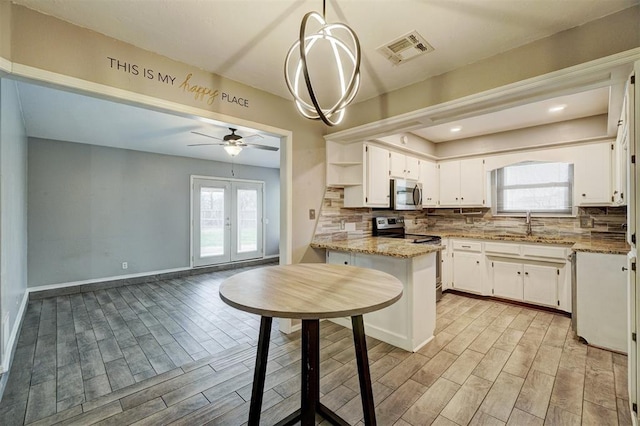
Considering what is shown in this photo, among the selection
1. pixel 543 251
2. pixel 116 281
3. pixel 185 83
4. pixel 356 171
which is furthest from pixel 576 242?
pixel 116 281

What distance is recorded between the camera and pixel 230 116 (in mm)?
2436

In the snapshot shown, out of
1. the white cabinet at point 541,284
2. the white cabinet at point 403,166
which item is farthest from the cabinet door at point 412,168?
the white cabinet at point 541,284

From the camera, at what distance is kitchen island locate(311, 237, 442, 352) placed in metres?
2.48

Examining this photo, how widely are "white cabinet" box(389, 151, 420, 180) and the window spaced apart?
1.37m

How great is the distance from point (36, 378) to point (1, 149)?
73.3 inches

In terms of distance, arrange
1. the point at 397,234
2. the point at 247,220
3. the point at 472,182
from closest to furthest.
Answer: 1. the point at 397,234
2. the point at 472,182
3. the point at 247,220

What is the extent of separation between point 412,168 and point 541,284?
7.35 feet

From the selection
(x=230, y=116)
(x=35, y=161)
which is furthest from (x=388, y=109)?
(x=35, y=161)

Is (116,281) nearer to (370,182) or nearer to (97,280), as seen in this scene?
(97,280)

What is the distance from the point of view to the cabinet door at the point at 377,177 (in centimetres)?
343

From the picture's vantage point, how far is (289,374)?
7.05 feet

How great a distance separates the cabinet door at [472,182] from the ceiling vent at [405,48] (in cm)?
289

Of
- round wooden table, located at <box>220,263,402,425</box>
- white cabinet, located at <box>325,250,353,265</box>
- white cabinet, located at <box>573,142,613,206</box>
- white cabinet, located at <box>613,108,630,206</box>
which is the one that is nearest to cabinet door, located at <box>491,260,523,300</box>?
white cabinet, located at <box>573,142,613,206</box>

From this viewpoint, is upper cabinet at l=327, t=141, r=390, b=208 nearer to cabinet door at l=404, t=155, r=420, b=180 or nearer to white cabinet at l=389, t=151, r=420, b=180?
white cabinet at l=389, t=151, r=420, b=180
